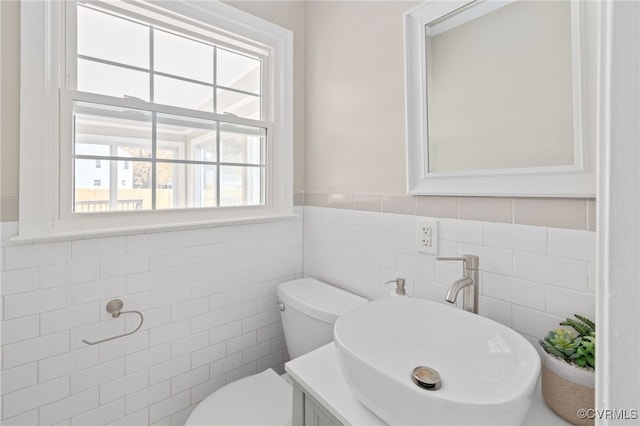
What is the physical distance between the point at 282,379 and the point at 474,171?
117cm

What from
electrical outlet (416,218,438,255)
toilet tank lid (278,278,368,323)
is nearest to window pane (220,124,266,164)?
toilet tank lid (278,278,368,323)

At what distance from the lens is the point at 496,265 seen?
960 millimetres

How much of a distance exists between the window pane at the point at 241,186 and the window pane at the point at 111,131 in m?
0.36

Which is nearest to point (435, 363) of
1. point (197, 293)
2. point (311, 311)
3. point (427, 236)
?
point (427, 236)

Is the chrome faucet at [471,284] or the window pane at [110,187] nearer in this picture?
the chrome faucet at [471,284]

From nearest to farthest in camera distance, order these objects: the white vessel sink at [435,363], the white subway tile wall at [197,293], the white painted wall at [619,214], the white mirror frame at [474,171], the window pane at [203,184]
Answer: the white painted wall at [619,214] → the white vessel sink at [435,363] → the white mirror frame at [474,171] → the white subway tile wall at [197,293] → the window pane at [203,184]

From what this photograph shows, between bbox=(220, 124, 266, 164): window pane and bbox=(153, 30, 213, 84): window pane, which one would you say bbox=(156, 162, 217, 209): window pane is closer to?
bbox=(220, 124, 266, 164): window pane

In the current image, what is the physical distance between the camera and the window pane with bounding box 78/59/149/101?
1.15 metres

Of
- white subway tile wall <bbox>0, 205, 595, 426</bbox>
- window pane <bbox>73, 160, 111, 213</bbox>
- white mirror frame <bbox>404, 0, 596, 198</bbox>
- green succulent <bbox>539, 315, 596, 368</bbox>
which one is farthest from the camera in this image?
window pane <bbox>73, 160, 111, 213</bbox>

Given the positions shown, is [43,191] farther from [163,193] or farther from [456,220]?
[456,220]

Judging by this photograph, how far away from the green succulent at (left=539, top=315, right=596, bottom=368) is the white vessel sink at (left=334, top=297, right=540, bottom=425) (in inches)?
2.4

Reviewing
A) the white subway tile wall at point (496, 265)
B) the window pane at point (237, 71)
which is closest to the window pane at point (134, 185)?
the window pane at point (237, 71)

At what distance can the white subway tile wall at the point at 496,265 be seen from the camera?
815mm

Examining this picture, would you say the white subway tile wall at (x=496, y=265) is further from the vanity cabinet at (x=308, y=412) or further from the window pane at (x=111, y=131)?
the window pane at (x=111, y=131)
